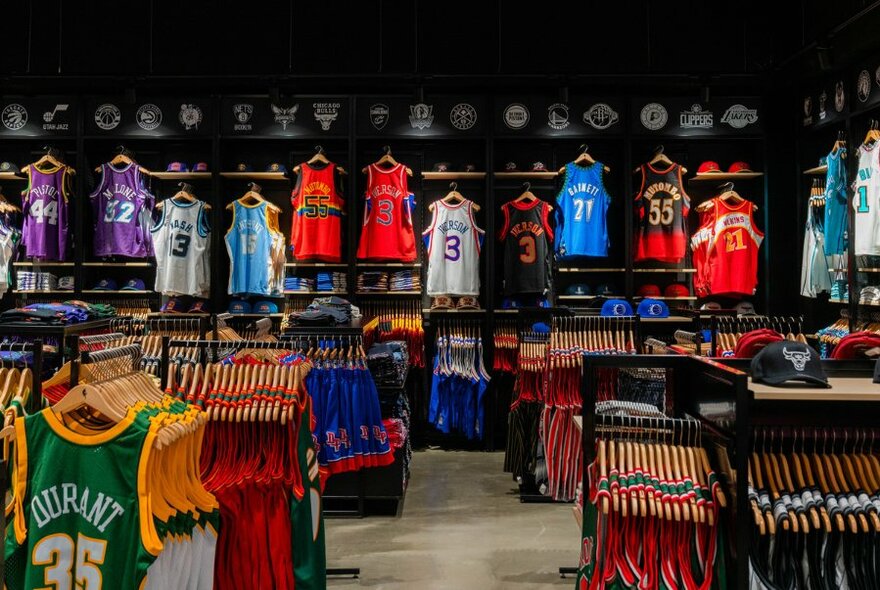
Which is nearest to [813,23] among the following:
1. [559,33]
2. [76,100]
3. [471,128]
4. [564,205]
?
[559,33]

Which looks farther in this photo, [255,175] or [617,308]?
[255,175]

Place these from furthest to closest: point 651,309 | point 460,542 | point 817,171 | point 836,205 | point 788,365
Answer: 1. point 817,171
2. point 836,205
3. point 651,309
4. point 460,542
5. point 788,365

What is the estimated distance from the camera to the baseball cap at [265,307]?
6852 millimetres

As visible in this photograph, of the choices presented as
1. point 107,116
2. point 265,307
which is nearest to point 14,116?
point 107,116

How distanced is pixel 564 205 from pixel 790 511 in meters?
4.98

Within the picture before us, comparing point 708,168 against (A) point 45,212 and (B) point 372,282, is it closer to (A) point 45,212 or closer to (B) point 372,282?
(B) point 372,282

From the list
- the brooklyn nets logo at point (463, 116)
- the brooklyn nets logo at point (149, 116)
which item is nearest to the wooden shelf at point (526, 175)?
the brooklyn nets logo at point (463, 116)

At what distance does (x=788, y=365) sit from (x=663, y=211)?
4.81 meters

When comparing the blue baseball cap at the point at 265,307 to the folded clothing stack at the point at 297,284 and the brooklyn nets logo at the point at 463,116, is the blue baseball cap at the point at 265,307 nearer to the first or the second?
the folded clothing stack at the point at 297,284

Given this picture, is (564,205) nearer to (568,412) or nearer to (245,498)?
(568,412)

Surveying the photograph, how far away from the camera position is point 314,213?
677cm

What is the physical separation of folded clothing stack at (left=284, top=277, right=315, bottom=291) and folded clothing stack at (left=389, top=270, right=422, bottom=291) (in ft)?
2.74

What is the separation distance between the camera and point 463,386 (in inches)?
258

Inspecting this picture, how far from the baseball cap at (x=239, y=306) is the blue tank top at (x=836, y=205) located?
5411mm
